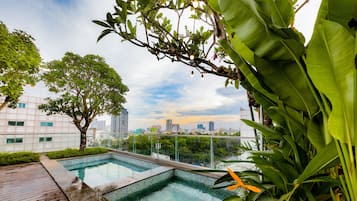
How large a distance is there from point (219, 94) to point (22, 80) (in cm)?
846

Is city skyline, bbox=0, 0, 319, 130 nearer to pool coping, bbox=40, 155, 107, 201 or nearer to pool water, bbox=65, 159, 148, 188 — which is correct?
pool water, bbox=65, 159, 148, 188

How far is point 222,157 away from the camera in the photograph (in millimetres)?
4582

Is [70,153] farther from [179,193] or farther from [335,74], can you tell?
[335,74]

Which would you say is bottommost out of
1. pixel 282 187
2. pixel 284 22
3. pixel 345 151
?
pixel 282 187

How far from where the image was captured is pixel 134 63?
8672 mm

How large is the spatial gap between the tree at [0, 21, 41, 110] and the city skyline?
1.29 feet

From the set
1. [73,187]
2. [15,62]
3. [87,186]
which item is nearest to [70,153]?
[15,62]

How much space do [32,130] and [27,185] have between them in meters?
20.7

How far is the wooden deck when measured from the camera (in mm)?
3111

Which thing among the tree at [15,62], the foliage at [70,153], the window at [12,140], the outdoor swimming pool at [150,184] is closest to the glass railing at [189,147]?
the outdoor swimming pool at [150,184]

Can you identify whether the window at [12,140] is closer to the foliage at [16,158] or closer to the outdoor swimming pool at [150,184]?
the foliage at [16,158]

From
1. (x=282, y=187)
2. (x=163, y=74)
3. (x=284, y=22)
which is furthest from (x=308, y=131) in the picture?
(x=163, y=74)

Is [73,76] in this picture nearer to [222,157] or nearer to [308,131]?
[222,157]

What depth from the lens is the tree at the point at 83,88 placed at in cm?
718
